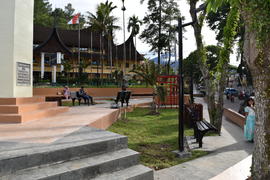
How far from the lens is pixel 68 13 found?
60.0 metres

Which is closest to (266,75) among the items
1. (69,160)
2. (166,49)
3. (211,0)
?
(211,0)

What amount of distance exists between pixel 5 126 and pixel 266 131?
5399 mm

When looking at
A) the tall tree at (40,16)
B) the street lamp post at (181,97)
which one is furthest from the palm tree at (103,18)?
the street lamp post at (181,97)

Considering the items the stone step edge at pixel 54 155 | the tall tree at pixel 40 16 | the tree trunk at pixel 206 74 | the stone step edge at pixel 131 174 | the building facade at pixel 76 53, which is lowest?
the stone step edge at pixel 131 174

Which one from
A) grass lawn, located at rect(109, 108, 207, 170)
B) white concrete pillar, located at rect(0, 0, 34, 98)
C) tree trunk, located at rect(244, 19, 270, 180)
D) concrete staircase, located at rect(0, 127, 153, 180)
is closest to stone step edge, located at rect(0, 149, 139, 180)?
concrete staircase, located at rect(0, 127, 153, 180)

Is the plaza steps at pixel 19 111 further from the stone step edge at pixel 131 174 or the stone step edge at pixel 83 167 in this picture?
the stone step edge at pixel 131 174

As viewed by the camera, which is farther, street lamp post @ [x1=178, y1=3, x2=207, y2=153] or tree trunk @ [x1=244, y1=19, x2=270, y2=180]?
street lamp post @ [x1=178, y1=3, x2=207, y2=153]

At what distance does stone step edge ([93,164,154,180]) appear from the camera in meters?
3.16

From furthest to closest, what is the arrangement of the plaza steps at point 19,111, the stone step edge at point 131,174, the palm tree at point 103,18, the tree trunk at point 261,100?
the palm tree at point 103,18 < the plaza steps at point 19,111 < the stone step edge at point 131,174 < the tree trunk at point 261,100

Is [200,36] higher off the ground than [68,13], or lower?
lower

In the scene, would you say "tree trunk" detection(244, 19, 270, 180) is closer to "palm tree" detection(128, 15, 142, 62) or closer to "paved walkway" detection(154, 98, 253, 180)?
"paved walkway" detection(154, 98, 253, 180)

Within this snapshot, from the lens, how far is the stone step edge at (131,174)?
3.16m

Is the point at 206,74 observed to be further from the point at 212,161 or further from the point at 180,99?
the point at 212,161

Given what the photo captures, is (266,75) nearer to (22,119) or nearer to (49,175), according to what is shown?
(49,175)
